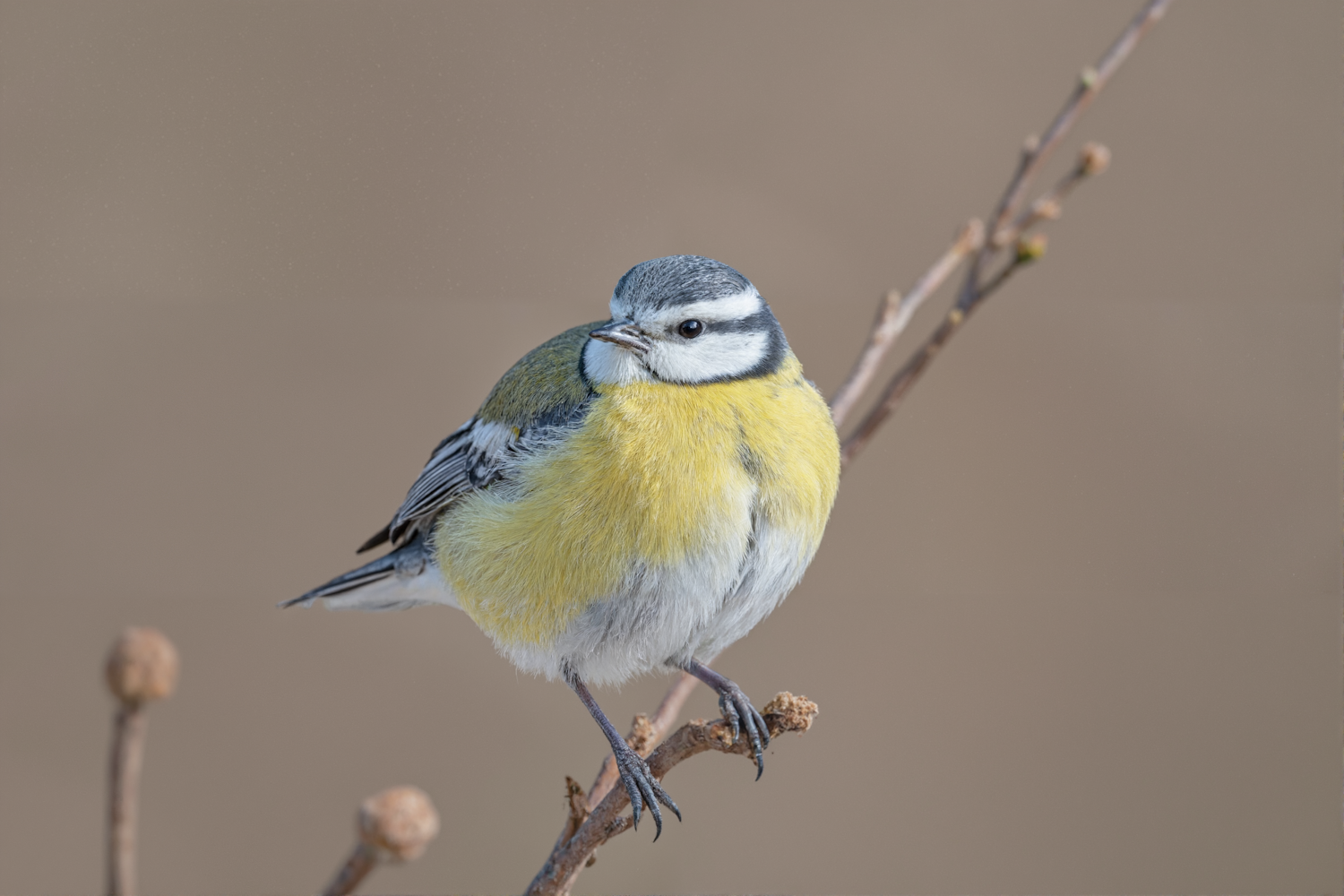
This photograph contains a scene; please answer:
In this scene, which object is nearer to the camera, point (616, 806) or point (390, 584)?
point (616, 806)

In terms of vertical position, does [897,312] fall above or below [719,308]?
above

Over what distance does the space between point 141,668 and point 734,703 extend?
1.50 metres

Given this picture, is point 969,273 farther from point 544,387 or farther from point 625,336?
point 544,387

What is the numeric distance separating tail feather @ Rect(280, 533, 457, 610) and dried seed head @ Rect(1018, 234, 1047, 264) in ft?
4.93

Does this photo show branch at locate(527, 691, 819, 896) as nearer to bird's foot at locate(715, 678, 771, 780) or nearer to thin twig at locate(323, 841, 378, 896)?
bird's foot at locate(715, 678, 771, 780)

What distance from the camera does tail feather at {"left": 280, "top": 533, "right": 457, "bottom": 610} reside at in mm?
2707

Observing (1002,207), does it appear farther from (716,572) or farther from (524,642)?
(524,642)

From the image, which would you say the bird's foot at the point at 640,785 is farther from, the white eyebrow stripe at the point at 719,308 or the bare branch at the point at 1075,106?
the bare branch at the point at 1075,106

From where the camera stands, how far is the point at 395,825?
3.88ft

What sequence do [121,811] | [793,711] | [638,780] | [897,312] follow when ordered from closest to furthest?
1. [121,811]
2. [793,711]
3. [638,780]
4. [897,312]

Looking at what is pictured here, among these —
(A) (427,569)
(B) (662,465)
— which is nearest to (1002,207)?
(B) (662,465)

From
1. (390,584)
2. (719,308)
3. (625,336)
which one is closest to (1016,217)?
(719,308)

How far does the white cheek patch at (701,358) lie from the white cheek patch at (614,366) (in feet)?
0.11

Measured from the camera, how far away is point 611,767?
2230 mm
